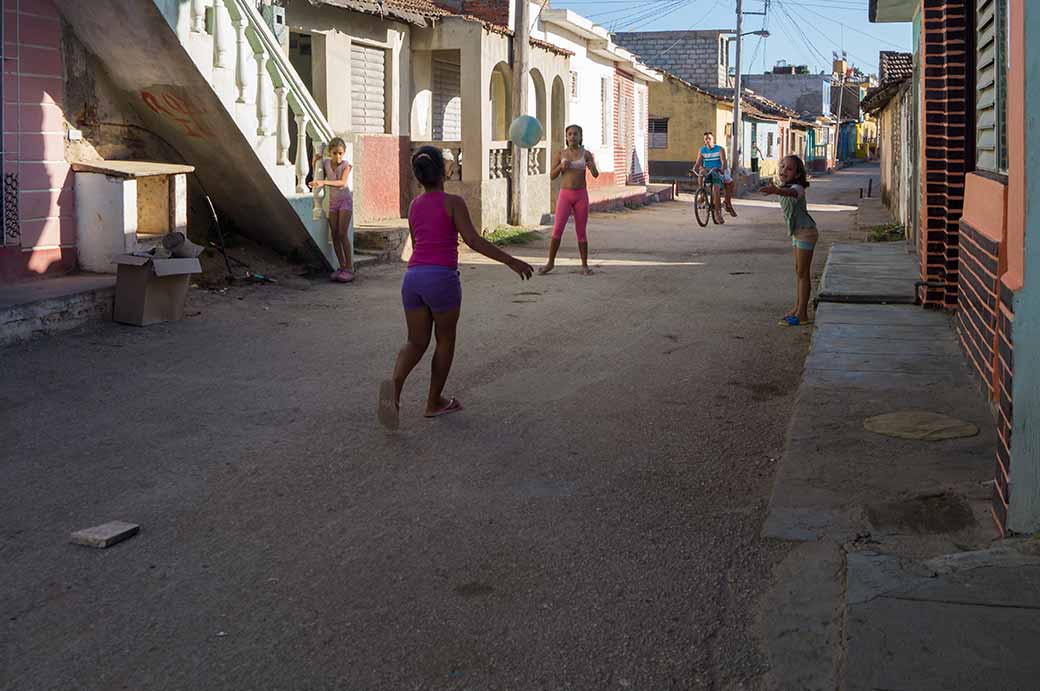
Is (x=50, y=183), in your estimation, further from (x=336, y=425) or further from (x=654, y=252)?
(x=654, y=252)

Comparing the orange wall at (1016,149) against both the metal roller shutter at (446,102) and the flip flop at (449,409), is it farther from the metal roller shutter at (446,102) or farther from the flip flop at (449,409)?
the metal roller shutter at (446,102)

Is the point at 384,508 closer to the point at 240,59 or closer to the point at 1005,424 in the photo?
the point at 1005,424

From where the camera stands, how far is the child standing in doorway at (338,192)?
12617 mm

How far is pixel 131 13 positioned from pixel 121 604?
7486 mm

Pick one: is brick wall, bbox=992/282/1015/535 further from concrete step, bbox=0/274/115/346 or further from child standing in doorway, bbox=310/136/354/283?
child standing in doorway, bbox=310/136/354/283

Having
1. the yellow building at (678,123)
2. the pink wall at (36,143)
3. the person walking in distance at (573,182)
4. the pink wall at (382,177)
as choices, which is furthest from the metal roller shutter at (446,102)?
the yellow building at (678,123)

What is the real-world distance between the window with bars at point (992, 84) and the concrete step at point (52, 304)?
6.76 m

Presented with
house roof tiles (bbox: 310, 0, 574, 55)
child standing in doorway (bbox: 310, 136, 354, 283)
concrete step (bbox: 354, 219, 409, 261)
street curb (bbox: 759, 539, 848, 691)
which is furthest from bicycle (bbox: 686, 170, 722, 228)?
street curb (bbox: 759, 539, 848, 691)

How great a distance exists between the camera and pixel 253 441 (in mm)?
6059

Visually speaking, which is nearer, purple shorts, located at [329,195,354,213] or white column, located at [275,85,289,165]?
white column, located at [275,85,289,165]

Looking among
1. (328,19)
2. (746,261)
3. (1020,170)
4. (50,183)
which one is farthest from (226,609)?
(328,19)

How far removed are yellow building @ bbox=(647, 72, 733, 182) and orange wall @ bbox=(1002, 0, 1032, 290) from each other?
127 feet

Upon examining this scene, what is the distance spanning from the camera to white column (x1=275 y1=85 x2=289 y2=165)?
39.9 feet

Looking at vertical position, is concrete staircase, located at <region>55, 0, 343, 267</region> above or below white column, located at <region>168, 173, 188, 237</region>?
above
